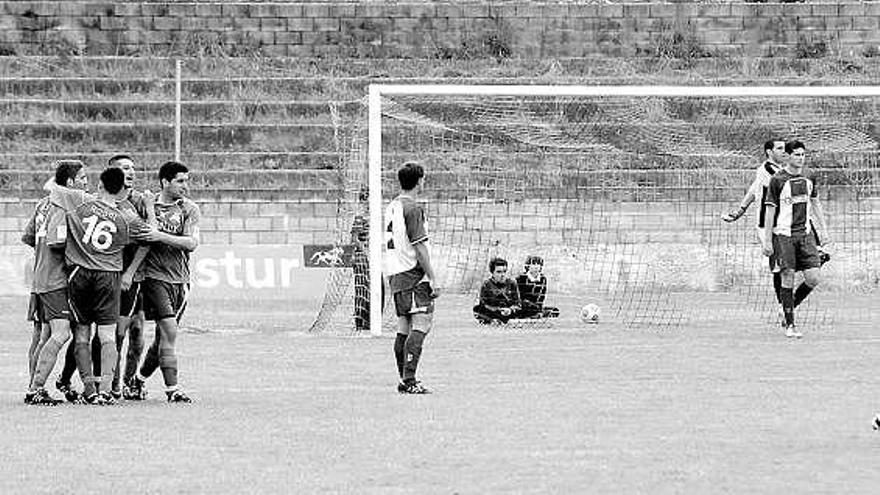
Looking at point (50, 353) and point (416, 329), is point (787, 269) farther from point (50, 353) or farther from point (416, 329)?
point (50, 353)

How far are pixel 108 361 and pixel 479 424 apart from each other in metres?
3.12

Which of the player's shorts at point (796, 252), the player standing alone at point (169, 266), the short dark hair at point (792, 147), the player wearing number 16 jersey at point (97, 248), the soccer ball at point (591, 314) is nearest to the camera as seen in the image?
the player wearing number 16 jersey at point (97, 248)

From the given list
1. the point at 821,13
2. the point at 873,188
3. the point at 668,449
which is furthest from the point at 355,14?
the point at 668,449

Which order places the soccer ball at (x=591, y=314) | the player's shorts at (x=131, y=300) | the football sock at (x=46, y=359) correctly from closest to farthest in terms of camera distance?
the football sock at (x=46, y=359)
the player's shorts at (x=131, y=300)
the soccer ball at (x=591, y=314)

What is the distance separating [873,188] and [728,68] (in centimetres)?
828

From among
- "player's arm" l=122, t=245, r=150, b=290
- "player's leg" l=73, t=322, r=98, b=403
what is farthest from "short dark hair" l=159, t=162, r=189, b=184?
"player's leg" l=73, t=322, r=98, b=403

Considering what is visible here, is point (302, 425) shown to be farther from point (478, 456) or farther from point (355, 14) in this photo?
point (355, 14)

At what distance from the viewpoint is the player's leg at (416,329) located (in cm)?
1463

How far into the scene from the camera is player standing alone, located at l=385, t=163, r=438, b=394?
577 inches

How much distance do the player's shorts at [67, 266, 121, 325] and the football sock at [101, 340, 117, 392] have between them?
19 centimetres

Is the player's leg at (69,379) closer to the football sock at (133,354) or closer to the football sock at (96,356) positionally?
the football sock at (96,356)

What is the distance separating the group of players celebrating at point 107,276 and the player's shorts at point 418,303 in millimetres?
1662

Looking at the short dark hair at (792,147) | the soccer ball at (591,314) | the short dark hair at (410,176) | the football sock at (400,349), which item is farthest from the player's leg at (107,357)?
the soccer ball at (591,314)

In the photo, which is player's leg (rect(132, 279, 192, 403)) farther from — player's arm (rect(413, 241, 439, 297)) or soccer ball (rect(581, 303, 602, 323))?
soccer ball (rect(581, 303, 602, 323))
